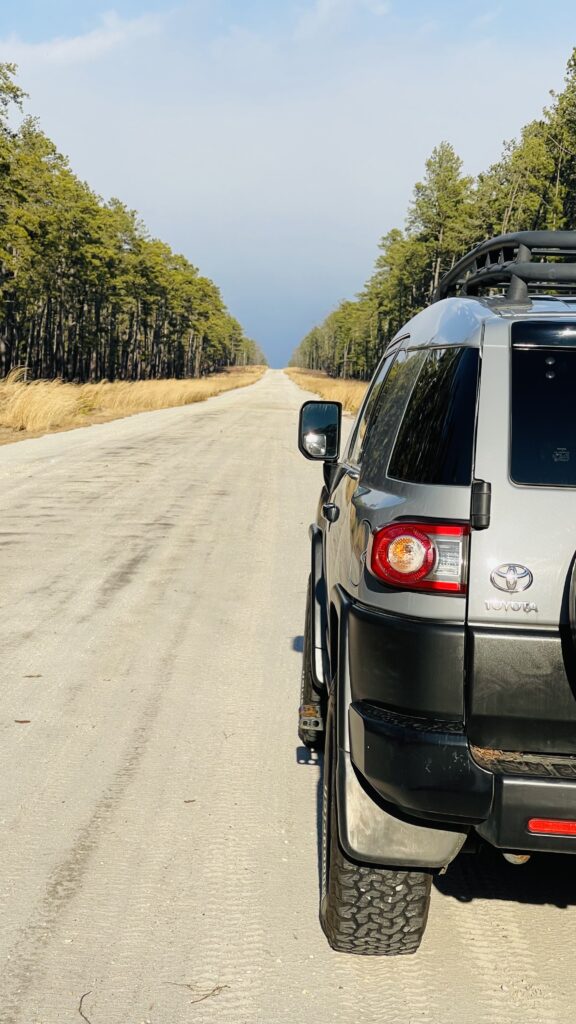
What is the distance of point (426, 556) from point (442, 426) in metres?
0.37

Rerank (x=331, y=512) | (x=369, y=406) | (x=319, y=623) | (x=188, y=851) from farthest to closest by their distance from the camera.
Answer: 1. (x=369, y=406)
2. (x=319, y=623)
3. (x=331, y=512)
4. (x=188, y=851)

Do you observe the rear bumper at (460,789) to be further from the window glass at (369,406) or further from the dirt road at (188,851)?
the window glass at (369,406)

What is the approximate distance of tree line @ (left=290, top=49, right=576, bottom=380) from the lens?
151ft

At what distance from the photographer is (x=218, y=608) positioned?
23.0 feet

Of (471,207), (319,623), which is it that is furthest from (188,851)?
(471,207)

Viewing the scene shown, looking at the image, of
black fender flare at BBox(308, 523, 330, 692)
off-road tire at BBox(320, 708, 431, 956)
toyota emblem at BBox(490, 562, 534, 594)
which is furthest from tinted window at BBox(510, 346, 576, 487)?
black fender flare at BBox(308, 523, 330, 692)

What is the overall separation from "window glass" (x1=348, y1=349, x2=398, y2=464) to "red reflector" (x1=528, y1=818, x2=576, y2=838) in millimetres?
1734

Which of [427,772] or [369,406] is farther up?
[369,406]

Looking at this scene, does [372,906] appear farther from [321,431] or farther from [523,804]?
[321,431]

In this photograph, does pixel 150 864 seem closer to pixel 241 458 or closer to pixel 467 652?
pixel 467 652

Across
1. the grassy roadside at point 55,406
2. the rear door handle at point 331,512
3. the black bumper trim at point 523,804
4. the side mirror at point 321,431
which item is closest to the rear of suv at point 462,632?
the black bumper trim at point 523,804

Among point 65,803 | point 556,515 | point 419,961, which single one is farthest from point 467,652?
point 65,803

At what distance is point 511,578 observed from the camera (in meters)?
2.28

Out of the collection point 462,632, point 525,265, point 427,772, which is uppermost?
point 525,265
